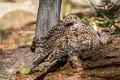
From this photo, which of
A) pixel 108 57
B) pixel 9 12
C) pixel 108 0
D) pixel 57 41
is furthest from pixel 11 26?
pixel 108 57

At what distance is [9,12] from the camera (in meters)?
16.9

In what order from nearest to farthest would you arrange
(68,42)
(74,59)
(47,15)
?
(74,59) → (68,42) → (47,15)

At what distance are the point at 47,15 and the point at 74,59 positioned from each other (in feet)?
4.62

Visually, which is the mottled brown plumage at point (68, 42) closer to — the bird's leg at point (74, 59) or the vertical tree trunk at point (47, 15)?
the bird's leg at point (74, 59)

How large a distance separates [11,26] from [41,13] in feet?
34.3

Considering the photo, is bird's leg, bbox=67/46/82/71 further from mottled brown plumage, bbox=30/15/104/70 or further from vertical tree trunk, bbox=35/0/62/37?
vertical tree trunk, bbox=35/0/62/37

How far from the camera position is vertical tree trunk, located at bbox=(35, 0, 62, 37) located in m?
→ 5.39

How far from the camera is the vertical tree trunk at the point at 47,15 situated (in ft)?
17.7

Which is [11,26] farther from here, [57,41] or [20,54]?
[57,41]

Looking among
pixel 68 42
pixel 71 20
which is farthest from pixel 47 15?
pixel 68 42

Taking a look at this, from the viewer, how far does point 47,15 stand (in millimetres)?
5434

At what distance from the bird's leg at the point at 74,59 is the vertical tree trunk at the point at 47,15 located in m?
0.98

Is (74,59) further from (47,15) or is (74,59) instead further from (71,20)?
(47,15)

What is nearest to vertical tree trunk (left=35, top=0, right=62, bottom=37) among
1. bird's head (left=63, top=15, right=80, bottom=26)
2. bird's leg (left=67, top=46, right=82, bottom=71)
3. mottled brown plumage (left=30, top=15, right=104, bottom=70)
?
mottled brown plumage (left=30, top=15, right=104, bottom=70)
